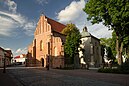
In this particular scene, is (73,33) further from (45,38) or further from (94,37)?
(94,37)

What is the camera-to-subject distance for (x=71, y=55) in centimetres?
4950

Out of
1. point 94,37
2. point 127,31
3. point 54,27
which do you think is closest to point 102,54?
point 94,37

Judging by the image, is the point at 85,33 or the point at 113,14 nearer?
the point at 113,14

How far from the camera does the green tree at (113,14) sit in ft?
93.6

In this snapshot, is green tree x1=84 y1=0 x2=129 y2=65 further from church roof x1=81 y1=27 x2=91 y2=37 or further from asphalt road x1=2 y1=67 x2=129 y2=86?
church roof x1=81 y1=27 x2=91 y2=37

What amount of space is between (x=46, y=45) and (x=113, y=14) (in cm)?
3310

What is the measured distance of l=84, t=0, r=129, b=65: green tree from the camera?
28.5m

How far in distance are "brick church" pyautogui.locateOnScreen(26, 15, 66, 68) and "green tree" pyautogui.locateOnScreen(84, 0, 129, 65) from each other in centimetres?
2233

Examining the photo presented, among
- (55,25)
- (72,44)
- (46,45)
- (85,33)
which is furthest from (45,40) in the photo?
(85,33)

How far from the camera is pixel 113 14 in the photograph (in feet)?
95.9

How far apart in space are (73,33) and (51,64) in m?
11.9

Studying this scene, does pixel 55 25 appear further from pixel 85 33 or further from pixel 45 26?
pixel 85 33

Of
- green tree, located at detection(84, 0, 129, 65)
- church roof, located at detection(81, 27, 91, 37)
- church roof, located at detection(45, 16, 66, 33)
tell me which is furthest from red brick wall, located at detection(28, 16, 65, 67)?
green tree, located at detection(84, 0, 129, 65)

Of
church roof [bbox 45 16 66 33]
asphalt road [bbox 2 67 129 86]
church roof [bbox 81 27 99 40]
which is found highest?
church roof [bbox 45 16 66 33]
